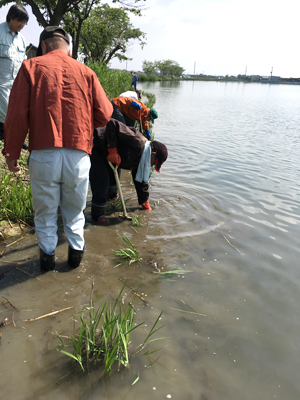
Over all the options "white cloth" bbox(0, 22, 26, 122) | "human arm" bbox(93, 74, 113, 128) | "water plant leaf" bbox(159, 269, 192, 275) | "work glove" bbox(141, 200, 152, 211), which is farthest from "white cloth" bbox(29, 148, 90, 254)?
"white cloth" bbox(0, 22, 26, 122)

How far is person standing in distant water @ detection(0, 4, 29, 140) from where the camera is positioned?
4316 mm

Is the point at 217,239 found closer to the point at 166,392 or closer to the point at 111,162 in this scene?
the point at 111,162

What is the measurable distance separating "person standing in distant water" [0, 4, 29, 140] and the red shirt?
2.85 meters

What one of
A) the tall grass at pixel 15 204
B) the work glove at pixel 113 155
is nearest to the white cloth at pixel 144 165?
the work glove at pixel 113 155

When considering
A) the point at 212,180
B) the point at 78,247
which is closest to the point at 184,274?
the point at 78,247

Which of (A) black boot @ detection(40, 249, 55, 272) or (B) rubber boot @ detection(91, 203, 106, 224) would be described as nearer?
(A) black boot @ detection(40, 249, 55, 272)

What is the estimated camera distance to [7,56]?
14.9 feet

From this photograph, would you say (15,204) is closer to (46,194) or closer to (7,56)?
(46,194)

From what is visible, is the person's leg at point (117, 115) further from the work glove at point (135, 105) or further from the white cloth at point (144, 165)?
the white cloth at point (144, 165)

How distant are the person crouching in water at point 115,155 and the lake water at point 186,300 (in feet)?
1.43

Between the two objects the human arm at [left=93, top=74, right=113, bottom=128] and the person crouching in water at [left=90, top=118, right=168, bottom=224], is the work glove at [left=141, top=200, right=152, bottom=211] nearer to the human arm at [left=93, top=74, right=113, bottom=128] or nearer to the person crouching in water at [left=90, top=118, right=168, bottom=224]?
the person crouching in water at [left=90, top=118, right=168, bottom=224]

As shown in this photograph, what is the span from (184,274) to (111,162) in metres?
1.76

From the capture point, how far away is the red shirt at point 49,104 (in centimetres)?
213

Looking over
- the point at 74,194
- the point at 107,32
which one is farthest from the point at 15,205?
the point at 107,32
